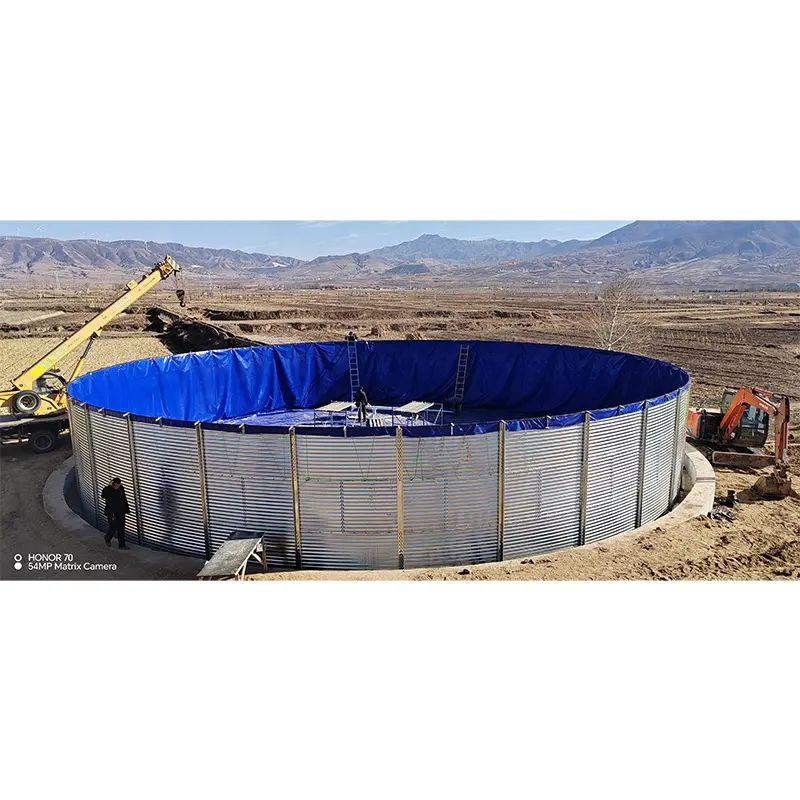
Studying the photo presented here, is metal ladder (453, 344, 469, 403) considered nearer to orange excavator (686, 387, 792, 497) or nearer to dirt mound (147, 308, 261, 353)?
orange excavator (686, 387, 792, 497)

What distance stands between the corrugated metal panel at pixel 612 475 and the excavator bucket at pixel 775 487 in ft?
14.9

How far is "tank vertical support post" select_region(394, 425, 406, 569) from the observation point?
11.3 m

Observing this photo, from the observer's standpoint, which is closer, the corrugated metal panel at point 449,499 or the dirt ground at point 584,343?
the corrugated metal panel at point 449,499

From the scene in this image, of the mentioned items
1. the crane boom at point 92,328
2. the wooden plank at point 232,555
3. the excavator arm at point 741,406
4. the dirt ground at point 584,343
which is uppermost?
the crane boom at point 92,328

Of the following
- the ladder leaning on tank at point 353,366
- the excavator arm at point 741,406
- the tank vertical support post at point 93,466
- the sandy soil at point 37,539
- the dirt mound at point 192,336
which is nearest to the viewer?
the sandy soil at point 37,539

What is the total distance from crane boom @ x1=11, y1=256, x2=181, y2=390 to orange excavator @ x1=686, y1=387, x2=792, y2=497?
1650cm

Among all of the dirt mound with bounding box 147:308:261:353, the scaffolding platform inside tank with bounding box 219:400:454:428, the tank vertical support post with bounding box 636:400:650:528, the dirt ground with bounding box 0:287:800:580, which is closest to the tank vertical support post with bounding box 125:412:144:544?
the dirt ground with bounding box 0:287:800:580

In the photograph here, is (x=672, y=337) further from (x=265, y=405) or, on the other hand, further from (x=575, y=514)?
(x=575, y=514)

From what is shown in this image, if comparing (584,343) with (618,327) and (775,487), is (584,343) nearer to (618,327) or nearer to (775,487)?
(618,327)

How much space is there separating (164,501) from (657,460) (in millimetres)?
9696

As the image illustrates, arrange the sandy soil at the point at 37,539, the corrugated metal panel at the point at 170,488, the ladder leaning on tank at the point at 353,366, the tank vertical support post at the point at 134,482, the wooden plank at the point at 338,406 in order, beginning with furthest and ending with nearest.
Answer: the ladder leaning on tank at the point at 353,366, the wooden plank at the point at 338,406, the tank vertical support post at the point at 134,482, the corrugated metal panel at the point at 170,488, the sandy soil at the point at 37,539

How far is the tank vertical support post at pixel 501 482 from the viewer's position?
11.6m

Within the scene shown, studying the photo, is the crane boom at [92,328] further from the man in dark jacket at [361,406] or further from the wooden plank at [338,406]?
the man in dark jacket at [361,406]

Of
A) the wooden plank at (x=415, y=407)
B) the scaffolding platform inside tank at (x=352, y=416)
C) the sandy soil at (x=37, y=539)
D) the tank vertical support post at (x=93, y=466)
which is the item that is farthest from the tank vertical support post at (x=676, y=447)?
the tank vertical support post at (x=93, y=466)
